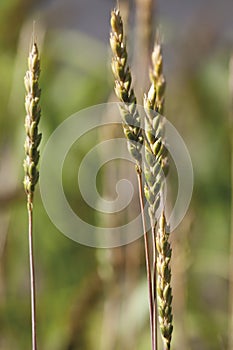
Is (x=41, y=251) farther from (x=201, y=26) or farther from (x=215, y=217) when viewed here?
(x=201, y=26)

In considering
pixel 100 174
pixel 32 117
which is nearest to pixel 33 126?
pixel 32 117

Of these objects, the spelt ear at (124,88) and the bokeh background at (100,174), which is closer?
the spelt ear at (124,88)

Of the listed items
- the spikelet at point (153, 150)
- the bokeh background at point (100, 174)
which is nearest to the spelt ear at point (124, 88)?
the spikelet at point (153, 150)

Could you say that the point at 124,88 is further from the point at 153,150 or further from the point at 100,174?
the point at 100,174

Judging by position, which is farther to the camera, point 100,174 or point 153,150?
point 100,174

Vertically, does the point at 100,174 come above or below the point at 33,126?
above

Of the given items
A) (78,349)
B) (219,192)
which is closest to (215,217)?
(219,192)

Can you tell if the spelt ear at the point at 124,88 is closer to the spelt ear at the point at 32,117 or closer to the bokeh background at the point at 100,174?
the spelt ear at the point at 32,117
